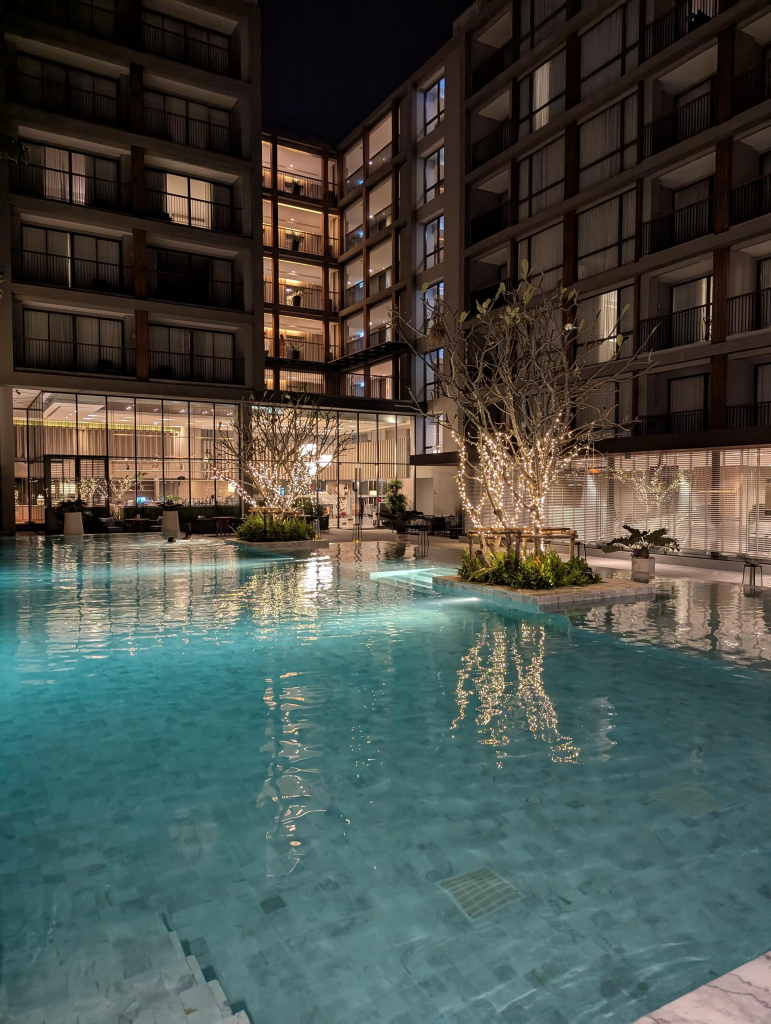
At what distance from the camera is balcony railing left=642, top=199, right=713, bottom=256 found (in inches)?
818

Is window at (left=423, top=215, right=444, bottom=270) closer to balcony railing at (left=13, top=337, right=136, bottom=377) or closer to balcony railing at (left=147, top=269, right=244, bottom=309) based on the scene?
balcony railing at (left=147, top=269, right=244, bottom=309)

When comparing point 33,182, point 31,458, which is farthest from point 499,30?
point 31,458

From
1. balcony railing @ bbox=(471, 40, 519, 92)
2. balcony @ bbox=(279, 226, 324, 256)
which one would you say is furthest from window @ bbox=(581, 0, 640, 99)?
balcony @ bbox=(279, 226, 324, 256)

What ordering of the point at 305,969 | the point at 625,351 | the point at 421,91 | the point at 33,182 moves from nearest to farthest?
the point at 305,969
the point at 625,351
the point at 33,182
the point at 421,91

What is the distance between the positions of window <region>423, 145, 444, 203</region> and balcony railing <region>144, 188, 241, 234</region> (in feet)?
31.0

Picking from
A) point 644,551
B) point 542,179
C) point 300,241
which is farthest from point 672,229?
point 300,241

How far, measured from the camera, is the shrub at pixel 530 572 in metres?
11.6

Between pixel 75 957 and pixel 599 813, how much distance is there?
282 centimetres

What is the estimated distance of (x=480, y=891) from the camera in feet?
10.6

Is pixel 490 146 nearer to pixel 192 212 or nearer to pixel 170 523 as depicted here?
pixel 192 212

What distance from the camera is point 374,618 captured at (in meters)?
10.0

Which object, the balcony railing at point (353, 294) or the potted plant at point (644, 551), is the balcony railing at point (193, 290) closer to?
the balcony railing at point (353, 294)

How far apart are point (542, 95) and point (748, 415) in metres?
15.1

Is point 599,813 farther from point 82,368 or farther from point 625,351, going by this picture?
point 82,368
